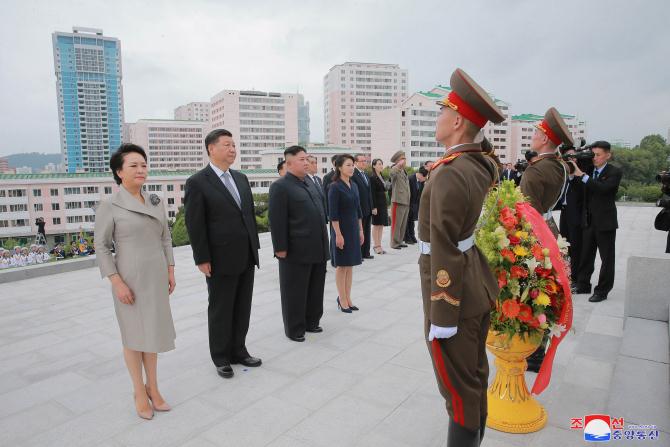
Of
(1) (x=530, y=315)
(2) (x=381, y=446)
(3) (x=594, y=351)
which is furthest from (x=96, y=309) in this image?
(3) (x=594, y=351)

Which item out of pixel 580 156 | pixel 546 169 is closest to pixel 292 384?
pixel 546 169

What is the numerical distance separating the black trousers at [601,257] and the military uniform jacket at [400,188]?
3749 mm

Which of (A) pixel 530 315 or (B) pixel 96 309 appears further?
(B) pixel 96 309

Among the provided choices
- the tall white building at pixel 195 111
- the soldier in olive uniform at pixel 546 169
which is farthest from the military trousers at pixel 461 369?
the tall white building at pixel 195 111

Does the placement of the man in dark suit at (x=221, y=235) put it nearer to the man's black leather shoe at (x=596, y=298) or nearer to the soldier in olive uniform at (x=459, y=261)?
the soldier in olive uniform at (x=459, y=261)

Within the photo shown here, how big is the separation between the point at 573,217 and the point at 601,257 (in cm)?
65

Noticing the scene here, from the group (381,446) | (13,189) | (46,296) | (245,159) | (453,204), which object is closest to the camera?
(453,204)

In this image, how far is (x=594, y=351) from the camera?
3.58 meters

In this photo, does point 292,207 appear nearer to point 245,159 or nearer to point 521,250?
point 521,250

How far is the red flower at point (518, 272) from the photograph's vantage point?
2.41 metres

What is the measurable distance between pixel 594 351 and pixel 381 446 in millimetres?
2188

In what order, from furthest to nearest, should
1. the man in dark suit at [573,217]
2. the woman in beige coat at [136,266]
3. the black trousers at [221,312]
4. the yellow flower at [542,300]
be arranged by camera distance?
the man in dark suit at [573,217], the black trousers at [221,312], the woman in beige coat at [136,266], the yellow flower at [542,300]

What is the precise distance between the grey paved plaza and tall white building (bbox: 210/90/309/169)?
10206 cm

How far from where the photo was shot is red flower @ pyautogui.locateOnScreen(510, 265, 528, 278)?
7.91 feet
